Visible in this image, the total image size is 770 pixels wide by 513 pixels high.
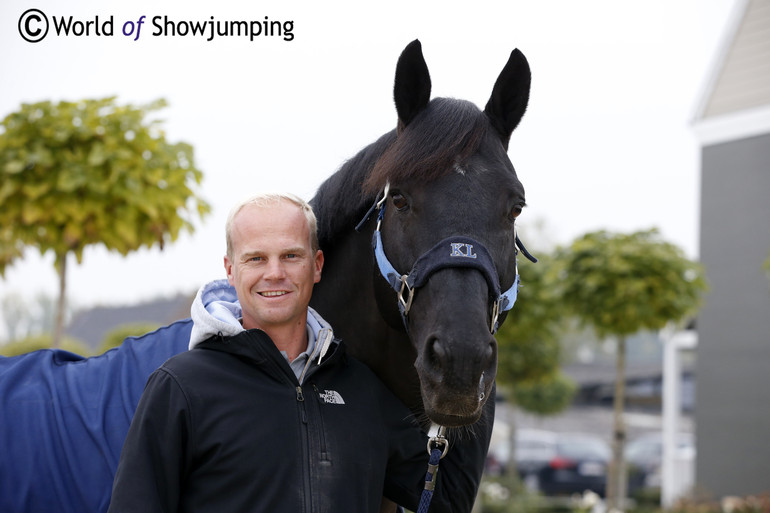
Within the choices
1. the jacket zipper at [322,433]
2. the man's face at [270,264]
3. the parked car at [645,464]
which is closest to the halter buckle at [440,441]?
the jacket zipper at [322,433]

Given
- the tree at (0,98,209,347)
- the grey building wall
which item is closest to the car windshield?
the grey building wall

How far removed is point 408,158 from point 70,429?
1.34 meters

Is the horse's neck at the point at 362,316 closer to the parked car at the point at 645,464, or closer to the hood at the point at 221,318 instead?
the hood at the point at 221,318

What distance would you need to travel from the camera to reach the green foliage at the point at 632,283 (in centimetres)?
868

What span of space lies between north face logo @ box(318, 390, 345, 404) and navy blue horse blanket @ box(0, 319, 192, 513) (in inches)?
23.7

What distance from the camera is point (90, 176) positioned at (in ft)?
17.9

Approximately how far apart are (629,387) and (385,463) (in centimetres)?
4161

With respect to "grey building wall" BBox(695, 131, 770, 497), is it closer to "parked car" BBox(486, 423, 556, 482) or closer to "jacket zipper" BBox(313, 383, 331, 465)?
"parked car" BBox(486, 423, 556, 482)

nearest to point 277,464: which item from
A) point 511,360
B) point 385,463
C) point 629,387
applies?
point 385,463

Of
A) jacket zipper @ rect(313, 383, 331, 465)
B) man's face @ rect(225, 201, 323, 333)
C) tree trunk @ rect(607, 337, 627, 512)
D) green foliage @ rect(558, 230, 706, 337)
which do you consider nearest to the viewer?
jacket zipper @ rect(313, 383, 331, 465)

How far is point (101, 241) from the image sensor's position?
589 centimetres

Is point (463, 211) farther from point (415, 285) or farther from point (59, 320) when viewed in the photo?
point (59, 320)

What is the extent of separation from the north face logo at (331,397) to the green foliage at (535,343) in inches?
171

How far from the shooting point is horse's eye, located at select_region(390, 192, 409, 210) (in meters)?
2.05
